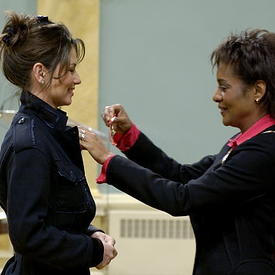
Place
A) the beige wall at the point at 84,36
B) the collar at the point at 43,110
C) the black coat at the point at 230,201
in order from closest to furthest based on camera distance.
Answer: the collar at the point at 43,110
the black coat at the point at 230,201
the beige wall at the point at 84,36

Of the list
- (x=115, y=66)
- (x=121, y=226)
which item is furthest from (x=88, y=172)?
(x=115, y=66)

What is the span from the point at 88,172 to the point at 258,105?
1.88m

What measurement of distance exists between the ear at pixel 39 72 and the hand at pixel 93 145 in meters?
0.22

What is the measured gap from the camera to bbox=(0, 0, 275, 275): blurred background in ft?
11.7

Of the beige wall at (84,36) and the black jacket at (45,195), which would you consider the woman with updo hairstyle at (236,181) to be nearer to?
the black jacket at (45,195)

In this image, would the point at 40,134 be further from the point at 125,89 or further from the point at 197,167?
the point at 125,89

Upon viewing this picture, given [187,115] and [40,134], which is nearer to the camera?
[40,134]

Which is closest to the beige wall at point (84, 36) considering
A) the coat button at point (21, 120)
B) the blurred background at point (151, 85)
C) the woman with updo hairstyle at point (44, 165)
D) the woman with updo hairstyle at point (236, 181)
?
the blurred background at point (151, 85)

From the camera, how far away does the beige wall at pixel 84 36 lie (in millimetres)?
3561

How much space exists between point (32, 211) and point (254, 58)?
741 millimetres

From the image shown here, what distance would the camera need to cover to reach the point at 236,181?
1776 mm

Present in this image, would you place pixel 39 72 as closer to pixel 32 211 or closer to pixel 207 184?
pixel 32 211

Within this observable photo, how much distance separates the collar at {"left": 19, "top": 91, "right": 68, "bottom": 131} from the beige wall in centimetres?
191

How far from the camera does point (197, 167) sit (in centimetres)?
226
